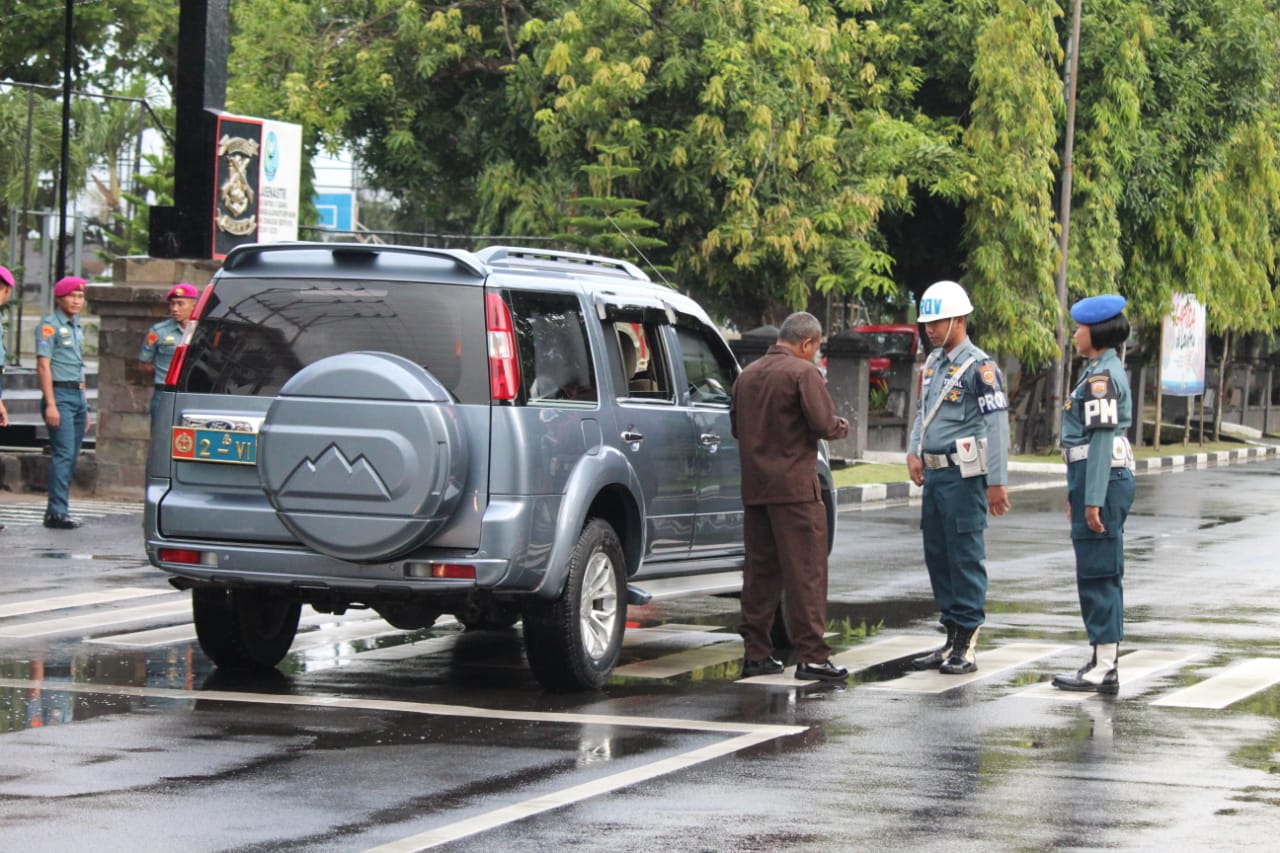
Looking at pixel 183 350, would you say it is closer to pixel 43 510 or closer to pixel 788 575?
pixel 788 575

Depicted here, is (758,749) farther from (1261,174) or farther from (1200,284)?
(1261,174)

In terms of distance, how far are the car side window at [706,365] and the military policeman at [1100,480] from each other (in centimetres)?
208

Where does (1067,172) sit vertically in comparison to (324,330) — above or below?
above

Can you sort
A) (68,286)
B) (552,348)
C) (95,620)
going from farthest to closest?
1. (68,286)
2. (95,620)
3. (552,348)

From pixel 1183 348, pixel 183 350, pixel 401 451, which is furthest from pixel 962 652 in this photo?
pixel 1183 348

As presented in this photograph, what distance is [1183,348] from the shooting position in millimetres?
40688

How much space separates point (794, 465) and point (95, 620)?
171 inches

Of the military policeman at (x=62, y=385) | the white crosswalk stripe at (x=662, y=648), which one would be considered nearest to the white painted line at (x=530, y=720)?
the white crosswalk stripe at (x=662, y=648)

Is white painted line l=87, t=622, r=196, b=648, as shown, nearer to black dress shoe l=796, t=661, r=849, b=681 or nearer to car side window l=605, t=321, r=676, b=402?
car side window l=605, t=321, r=676, b=402

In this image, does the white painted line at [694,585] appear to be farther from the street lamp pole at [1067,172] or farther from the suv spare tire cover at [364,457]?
the street lamp pole at [1067,172]

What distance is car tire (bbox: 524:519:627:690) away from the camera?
933cm

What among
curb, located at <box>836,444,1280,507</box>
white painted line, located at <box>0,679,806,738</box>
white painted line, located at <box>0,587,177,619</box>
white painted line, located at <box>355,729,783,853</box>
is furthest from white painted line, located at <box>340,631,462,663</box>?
curb, located at <box>836,444,1280,507</box>

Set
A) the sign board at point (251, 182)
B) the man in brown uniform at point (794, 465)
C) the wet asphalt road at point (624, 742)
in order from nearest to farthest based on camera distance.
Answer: the wet asphalt road at point (624, 742)
the man in brown uniform at point (794, 465)
the sign board at point (251, 182)

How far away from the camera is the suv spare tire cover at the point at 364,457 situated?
8742mm
